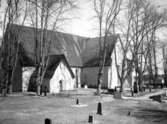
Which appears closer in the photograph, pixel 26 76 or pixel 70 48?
pixel 26 76

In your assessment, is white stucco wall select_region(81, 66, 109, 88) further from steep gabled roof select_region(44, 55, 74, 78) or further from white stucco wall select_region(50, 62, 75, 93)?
steep gabled roof select_region(44, 55, 74, 78)

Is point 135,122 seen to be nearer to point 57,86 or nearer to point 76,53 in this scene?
point 57,86

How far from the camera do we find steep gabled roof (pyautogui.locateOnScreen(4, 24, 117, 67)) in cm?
3656

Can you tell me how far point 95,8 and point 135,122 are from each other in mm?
19514

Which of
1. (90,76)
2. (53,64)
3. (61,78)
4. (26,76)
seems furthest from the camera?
A: (90,76)

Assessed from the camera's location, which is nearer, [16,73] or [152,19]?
[152,19]

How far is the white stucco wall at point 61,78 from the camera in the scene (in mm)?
34938

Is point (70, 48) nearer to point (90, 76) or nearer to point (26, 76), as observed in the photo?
point (90, 76)

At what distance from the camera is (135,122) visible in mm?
13938

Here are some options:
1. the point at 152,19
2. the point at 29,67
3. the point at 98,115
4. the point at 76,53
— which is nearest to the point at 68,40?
the point at 76,53

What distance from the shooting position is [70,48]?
A: 149 feet

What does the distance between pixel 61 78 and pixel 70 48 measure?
11153 millimetres

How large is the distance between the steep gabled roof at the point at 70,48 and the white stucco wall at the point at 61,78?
356 cm

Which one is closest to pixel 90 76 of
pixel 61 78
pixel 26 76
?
pixel 61 78
